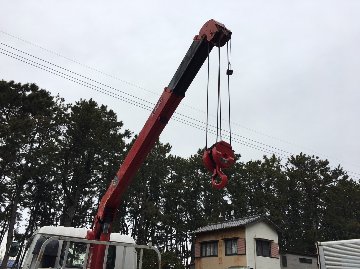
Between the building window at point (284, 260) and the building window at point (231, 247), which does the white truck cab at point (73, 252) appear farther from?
the building window at point (284, 260)

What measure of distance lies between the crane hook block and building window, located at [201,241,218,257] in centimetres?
2987

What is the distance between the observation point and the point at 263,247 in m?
34.9

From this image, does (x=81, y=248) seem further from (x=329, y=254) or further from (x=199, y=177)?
(x=199, y=177)

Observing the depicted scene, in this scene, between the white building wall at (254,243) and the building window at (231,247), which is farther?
the building window at (231,247)

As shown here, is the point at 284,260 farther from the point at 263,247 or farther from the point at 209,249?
the point at 209,249

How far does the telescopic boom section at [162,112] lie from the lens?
32.1ft

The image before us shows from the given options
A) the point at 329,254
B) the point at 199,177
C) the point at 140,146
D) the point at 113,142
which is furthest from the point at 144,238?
the point at 140,146

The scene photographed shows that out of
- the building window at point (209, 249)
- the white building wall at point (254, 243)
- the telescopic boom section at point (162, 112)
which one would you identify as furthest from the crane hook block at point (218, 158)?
the building window at point (209, 249)

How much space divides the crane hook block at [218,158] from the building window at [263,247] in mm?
28800

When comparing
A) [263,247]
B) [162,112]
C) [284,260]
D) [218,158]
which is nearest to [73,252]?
[162,112]

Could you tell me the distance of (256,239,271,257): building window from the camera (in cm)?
3425

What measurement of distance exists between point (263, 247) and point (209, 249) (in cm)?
548

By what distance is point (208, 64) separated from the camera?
33.5ft

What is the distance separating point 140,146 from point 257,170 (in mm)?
52618
